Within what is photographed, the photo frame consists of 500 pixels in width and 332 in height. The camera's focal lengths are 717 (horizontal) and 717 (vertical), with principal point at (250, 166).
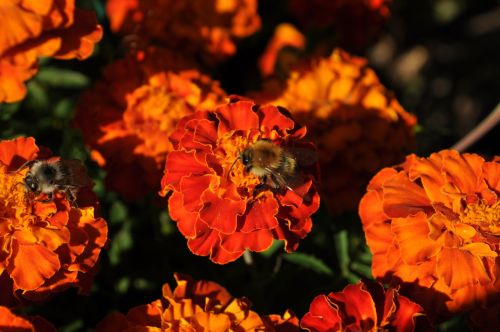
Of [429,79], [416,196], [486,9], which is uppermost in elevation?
[416,196]

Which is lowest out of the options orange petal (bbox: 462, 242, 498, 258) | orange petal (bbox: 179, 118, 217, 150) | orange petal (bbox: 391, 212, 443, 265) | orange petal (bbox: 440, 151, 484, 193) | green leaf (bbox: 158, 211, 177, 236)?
green leaf (bbox: 158, 211, 177, 236)

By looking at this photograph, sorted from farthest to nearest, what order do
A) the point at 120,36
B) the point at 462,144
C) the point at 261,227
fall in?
the point at 120,36 < the point at 462,144 < the point at 261,227

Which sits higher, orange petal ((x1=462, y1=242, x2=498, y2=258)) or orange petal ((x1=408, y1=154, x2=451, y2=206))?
orange petal ((x1=408, y1=154, x2=451, y2=206))

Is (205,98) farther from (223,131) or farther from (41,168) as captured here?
(41,168)

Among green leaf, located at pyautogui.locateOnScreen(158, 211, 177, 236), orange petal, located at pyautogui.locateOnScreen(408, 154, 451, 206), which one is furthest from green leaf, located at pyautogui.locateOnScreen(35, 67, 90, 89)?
orange petal, located at pyautogui.locateOnScreen(408, 154, 451, 206)

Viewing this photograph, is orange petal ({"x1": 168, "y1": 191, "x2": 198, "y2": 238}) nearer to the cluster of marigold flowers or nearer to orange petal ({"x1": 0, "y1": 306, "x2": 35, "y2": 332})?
the cluster of marigold flowers

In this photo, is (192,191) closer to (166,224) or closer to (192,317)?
(192,317)

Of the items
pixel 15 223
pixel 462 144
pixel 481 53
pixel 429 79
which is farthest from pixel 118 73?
pixel 481 53
